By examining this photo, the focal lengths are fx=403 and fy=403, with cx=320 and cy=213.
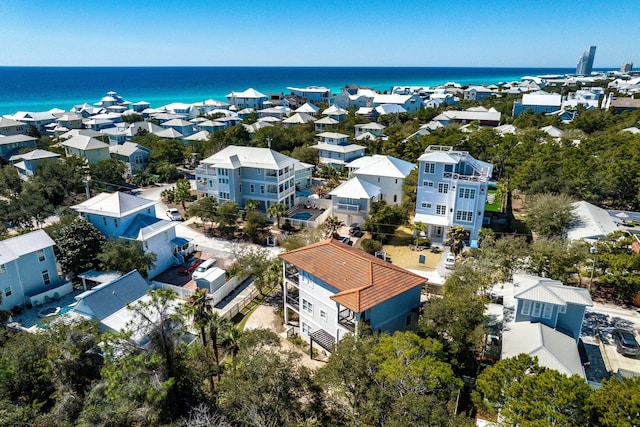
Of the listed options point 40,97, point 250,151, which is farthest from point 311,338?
point 40,97

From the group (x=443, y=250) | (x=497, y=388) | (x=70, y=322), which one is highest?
(x=497, y=388)

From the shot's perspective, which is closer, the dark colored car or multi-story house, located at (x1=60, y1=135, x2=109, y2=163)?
the dark colored car

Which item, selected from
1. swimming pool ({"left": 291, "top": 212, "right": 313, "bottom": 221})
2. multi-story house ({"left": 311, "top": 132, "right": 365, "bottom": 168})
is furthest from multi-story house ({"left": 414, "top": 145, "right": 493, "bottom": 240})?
multi-story house ({"left": 311, "top": 132, "right": 365, "bottom": 168})

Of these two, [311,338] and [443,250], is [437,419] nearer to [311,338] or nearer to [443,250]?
[311,338]

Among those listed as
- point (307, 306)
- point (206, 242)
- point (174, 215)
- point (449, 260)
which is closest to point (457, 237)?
point (449, 260)

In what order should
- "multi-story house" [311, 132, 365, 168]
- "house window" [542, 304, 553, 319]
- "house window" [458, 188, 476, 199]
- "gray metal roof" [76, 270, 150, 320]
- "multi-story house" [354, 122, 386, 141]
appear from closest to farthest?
1. "house window" [542, 304, 553, 319]
2. "gray metal roof" [76, 270, 150, 320]
3. "house window" [458, 188, 476, 199]
4. "multi-story house" [311, 132, 365, 168]
5. "multi-story house" [354, 122, 386, 141]

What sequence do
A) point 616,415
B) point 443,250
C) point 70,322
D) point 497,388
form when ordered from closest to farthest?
1. point 616,415
2. point 497,388
3. point 70,322
4. point 443,250

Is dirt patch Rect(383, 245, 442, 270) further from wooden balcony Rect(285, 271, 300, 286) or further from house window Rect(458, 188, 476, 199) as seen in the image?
wooden balcony Rect(285, 271, 300, 286)

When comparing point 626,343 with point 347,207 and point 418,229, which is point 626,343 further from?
point 347,207
